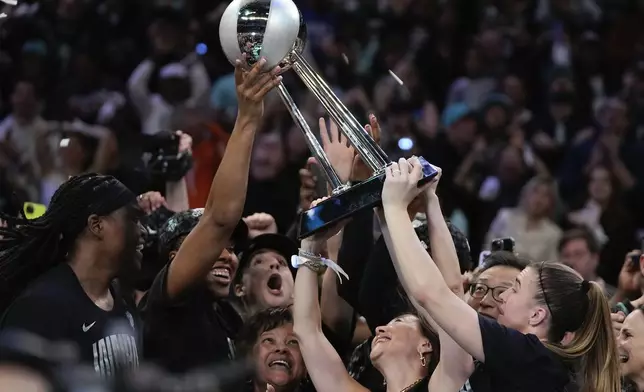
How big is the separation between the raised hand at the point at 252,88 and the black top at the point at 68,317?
720mm

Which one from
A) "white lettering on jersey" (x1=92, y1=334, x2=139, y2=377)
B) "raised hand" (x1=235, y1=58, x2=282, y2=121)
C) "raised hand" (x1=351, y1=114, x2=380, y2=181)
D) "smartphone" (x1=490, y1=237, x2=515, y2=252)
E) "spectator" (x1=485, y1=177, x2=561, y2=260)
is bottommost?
"spectator" (x1=485, y1=177, x2=561, y2=260)

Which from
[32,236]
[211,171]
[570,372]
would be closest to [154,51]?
[211,171]

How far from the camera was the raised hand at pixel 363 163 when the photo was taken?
13.5 feet

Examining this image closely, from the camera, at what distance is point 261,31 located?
3.46 m

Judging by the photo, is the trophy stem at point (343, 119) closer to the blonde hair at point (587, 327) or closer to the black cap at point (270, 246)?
the blonde hair at point (587, 327)

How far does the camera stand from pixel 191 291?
11.6ft

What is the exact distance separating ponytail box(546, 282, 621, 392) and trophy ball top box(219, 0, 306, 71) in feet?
3.84

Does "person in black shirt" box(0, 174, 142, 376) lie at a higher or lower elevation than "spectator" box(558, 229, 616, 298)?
higher

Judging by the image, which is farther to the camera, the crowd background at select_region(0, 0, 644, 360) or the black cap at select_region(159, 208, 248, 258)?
the crowd background at select_region(0, 0, 644, 360)

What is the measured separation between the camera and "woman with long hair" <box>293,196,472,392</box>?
3.84m

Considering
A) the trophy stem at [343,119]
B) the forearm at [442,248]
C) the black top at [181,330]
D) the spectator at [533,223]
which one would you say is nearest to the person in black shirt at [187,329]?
the black top at [181,330]

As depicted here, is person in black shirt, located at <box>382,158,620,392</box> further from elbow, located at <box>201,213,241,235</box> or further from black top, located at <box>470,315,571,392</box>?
elbow, located at <box>201,213,241,235</box>

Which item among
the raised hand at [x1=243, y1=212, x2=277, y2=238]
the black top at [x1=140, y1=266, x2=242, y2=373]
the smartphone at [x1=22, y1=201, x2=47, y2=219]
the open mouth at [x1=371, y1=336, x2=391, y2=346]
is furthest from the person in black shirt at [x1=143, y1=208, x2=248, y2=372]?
the raised hand at [x1=243, y1=212, x2=277, y2=238]

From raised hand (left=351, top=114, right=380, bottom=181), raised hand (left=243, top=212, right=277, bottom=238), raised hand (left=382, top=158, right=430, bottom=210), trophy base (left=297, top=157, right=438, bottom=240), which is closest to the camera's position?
raised hand (left=382, top=158, right=430, bottom=210)
